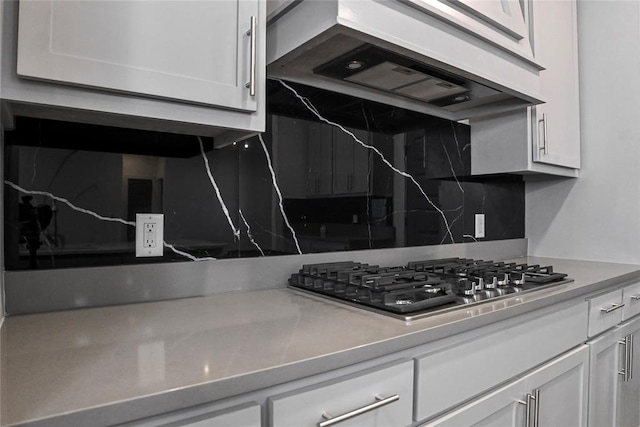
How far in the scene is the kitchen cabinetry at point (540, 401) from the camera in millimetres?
953

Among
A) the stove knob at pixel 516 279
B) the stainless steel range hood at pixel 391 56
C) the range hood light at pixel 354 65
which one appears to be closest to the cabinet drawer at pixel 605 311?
the stove knob at pixel 516 279

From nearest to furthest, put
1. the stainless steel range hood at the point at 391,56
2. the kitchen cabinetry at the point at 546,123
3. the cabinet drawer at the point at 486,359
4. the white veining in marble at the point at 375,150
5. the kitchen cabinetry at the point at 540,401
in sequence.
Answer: the cabinet drawer at the point at 486,359
the kitchen cabinetry at the point at 540,401
the stainless steel range hood at the point at 391,56
the white veining in marble at the point at 375,150
the kitchen cabinetry at the point at 546,123

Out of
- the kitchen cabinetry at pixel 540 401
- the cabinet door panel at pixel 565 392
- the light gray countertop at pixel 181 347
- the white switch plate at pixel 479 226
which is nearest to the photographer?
the light gray countertop at pixel 181 347

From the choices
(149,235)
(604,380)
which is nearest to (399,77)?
(149,235)

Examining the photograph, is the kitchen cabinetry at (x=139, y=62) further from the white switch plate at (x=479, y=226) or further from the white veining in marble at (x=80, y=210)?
the white switch plate at (x=479, y=226)

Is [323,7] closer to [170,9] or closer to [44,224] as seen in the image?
[170,9]

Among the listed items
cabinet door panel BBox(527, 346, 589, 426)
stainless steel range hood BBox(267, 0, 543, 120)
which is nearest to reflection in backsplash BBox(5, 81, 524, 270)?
stainless steel range hood BBox(267, 0, 543, 120)

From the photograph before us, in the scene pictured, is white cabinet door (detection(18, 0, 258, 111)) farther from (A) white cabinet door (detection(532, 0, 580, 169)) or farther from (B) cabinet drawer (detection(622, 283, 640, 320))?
(B) cabinet drawer (detection(622, 283, 640, 320))

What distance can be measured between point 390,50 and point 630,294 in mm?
1527

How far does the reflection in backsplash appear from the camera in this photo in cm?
97

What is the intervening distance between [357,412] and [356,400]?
24 mm

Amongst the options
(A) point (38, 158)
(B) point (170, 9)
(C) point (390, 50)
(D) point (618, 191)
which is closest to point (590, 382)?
(D) point (618, 191)

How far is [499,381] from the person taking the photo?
1.02 m

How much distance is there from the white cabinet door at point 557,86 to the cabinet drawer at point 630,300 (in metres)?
0.65
